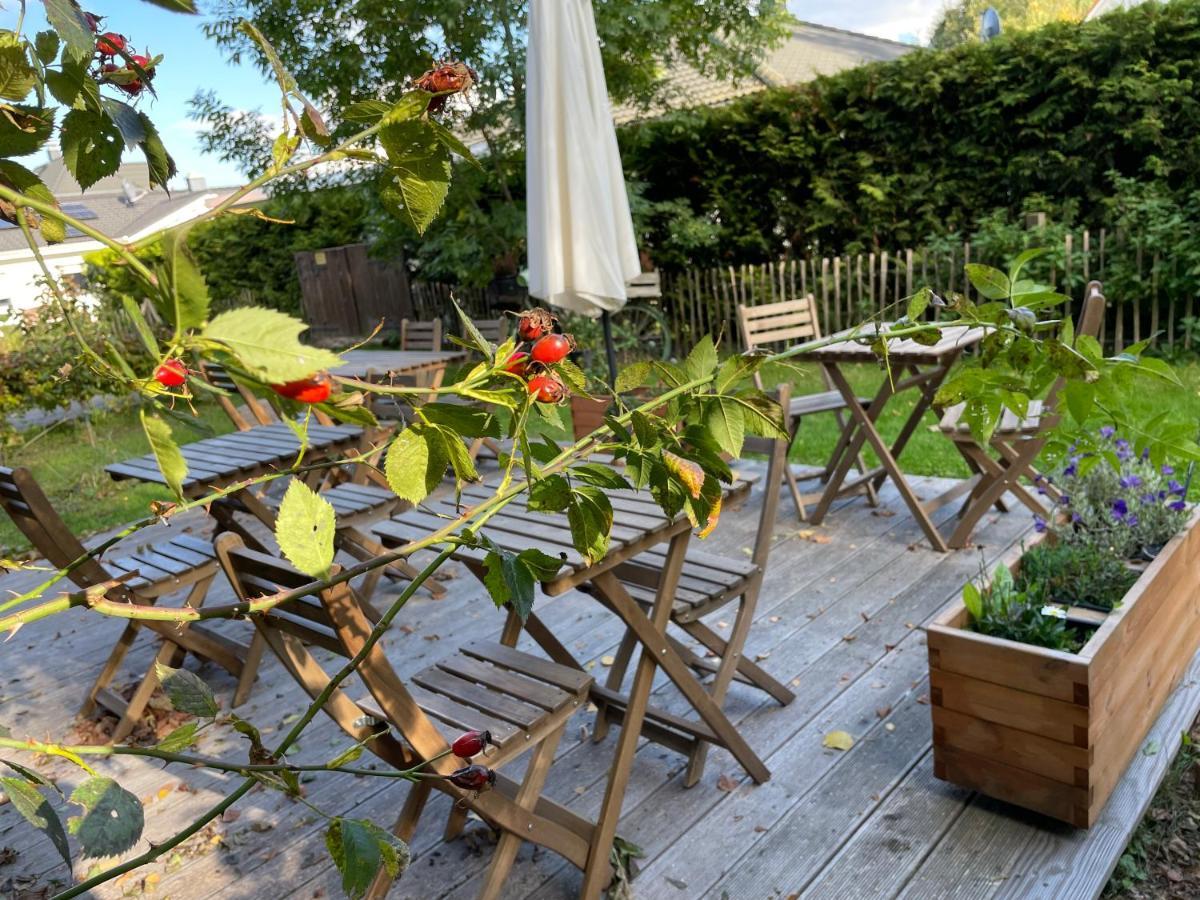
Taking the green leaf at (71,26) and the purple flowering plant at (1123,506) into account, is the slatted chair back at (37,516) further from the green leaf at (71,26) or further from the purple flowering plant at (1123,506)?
the purple flowering plant at (1123,506)

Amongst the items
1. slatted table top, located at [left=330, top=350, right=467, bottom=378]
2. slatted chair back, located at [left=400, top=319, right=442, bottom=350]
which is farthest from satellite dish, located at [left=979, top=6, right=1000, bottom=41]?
slatted table top, located at [left=330, top=350, right=467, bottom=378]

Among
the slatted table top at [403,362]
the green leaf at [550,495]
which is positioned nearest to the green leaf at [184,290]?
the green leaf at [550,495]

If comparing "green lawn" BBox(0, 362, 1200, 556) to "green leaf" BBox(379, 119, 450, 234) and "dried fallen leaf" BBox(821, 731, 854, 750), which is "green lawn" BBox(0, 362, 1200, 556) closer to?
"dried fallen leaf" BBox(821, 731, 854, 750)

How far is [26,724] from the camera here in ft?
10.9

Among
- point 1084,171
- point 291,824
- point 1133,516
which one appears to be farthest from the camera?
point 1084,171

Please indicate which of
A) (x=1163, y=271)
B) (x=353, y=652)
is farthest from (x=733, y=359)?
(x=1163, y=271)

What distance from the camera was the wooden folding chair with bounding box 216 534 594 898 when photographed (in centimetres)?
166

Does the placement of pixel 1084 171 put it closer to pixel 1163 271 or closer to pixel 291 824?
pixel 1163 271

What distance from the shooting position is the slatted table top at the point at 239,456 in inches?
139

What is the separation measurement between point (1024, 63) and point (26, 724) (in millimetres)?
8806

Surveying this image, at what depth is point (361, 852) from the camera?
755 millimetres

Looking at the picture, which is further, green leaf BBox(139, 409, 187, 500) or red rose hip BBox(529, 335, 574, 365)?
red rose hip BBox(529, 335, 574, 365)

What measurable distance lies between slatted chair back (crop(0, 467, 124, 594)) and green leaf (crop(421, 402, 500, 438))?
7.80 ft

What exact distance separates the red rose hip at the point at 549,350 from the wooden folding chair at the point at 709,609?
181 cm
